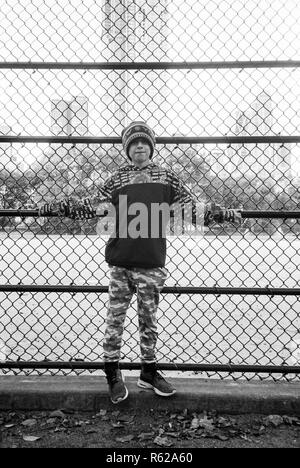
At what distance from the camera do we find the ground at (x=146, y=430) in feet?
6.84

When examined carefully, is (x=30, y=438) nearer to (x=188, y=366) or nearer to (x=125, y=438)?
(x=125, y=438)

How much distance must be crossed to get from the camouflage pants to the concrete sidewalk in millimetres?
A: 256

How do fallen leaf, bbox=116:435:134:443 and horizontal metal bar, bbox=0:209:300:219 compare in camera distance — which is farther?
horizontal metal bar, bbox=0:209:300:219

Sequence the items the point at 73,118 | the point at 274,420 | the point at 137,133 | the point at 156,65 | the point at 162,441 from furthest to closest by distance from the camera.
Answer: the point at 73,118 → the point at 156,65 → the point at 137,133 → the point at 274,420 → the point at 162,441

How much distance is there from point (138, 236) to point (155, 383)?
94cm

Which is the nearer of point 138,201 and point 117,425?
point 117,425

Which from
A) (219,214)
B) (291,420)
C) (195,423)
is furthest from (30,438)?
(219,214)

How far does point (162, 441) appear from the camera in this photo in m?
2.09

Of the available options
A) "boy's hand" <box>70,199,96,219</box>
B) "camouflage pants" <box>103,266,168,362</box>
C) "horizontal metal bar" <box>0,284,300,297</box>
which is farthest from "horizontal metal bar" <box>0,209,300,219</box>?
"camouflage pants" <box>103,266,168,362</box>

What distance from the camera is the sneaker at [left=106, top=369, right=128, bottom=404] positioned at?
2357mm

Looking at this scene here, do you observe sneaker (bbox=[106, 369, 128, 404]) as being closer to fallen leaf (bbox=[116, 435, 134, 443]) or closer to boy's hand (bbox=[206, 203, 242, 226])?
fallen leaf (bbox=[116, 435, 134, 443])

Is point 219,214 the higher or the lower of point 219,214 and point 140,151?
the lower
